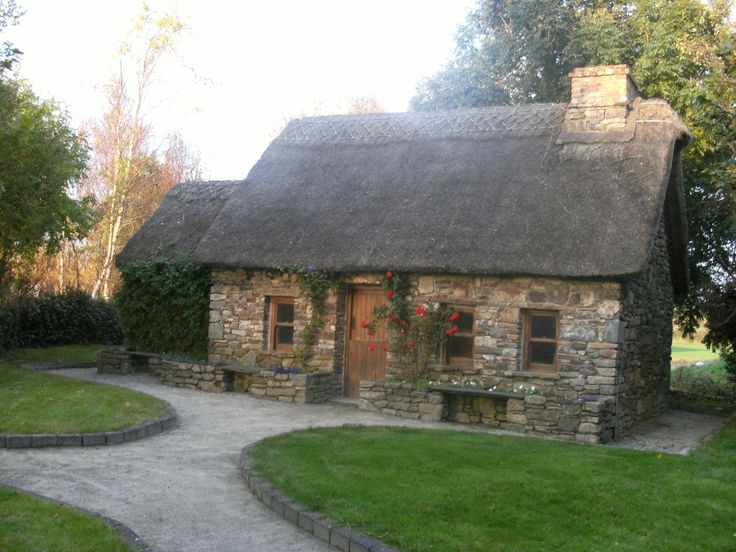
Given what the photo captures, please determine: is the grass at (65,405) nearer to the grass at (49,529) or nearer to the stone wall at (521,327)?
the grass at (49,529)

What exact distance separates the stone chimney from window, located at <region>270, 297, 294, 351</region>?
640 centimetres

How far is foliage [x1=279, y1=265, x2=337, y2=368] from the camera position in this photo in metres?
A: 14.7

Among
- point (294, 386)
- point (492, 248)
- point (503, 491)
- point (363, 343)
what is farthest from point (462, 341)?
point (503, 491)

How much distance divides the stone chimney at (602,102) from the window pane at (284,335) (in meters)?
6.62

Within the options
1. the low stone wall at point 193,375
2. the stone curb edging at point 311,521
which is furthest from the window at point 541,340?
the stone curb edging at point 311,521

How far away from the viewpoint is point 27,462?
8.67 metres

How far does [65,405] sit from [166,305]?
5782 mm

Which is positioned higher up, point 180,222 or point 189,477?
point 180,222

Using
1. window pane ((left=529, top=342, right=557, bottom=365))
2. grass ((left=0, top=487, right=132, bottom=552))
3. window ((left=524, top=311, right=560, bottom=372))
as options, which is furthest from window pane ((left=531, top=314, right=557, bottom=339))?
grass ((left=0, top=487, right=132, bottom=552))

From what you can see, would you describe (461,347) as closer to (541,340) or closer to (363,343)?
(541,340)

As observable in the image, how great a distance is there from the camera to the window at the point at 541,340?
13.0 meters

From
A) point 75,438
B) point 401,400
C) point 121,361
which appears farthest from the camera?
point 121,361

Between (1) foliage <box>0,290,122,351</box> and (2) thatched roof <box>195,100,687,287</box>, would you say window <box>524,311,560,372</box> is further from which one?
(1) foliage <box>0,290,122,351</box>

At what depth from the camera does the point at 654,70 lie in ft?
61.5
